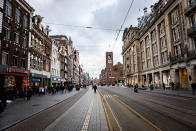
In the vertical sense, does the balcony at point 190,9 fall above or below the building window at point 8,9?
above

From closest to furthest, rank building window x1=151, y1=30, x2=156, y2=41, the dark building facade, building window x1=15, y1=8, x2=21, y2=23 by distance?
the dark building facade
building window x1=15, y1=8, x2=21, y2=23
building window x1=151, y1=30, x2=156, y2=41

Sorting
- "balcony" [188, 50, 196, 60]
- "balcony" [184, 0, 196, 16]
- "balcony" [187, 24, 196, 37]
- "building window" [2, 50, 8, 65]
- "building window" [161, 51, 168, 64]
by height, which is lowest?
→ "building window" [2, 50, 8, 65]

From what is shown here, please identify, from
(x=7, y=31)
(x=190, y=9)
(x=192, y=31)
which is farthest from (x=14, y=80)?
(x=190, y=9)

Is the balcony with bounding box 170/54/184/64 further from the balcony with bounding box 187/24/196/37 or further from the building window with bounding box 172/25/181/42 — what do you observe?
the balcony with bounding box 187/24/196/37

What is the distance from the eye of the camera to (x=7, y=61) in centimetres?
1784

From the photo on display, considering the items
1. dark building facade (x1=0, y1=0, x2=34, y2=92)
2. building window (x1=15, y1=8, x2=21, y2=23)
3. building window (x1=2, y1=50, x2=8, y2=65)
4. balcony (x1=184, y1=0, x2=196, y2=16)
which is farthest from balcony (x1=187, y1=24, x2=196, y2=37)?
building window (x1=2, y1=50, x2=8, y2=65)

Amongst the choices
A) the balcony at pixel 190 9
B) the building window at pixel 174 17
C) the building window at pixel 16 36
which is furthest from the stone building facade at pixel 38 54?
the building window at pixel 174 17

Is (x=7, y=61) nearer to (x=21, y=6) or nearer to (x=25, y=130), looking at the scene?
(x=21, y=6)

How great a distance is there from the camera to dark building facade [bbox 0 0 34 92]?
17.1 metres

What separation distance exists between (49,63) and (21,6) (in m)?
15.9

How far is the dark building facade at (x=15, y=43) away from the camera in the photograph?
17.1m

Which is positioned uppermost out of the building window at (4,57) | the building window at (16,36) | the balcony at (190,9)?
the balcony at (190,9)

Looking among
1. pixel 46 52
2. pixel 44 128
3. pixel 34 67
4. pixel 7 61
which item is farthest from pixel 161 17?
pixel 44 128

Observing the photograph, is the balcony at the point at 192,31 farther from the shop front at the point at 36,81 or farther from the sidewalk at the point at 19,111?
the shop front at the point at 36,81
